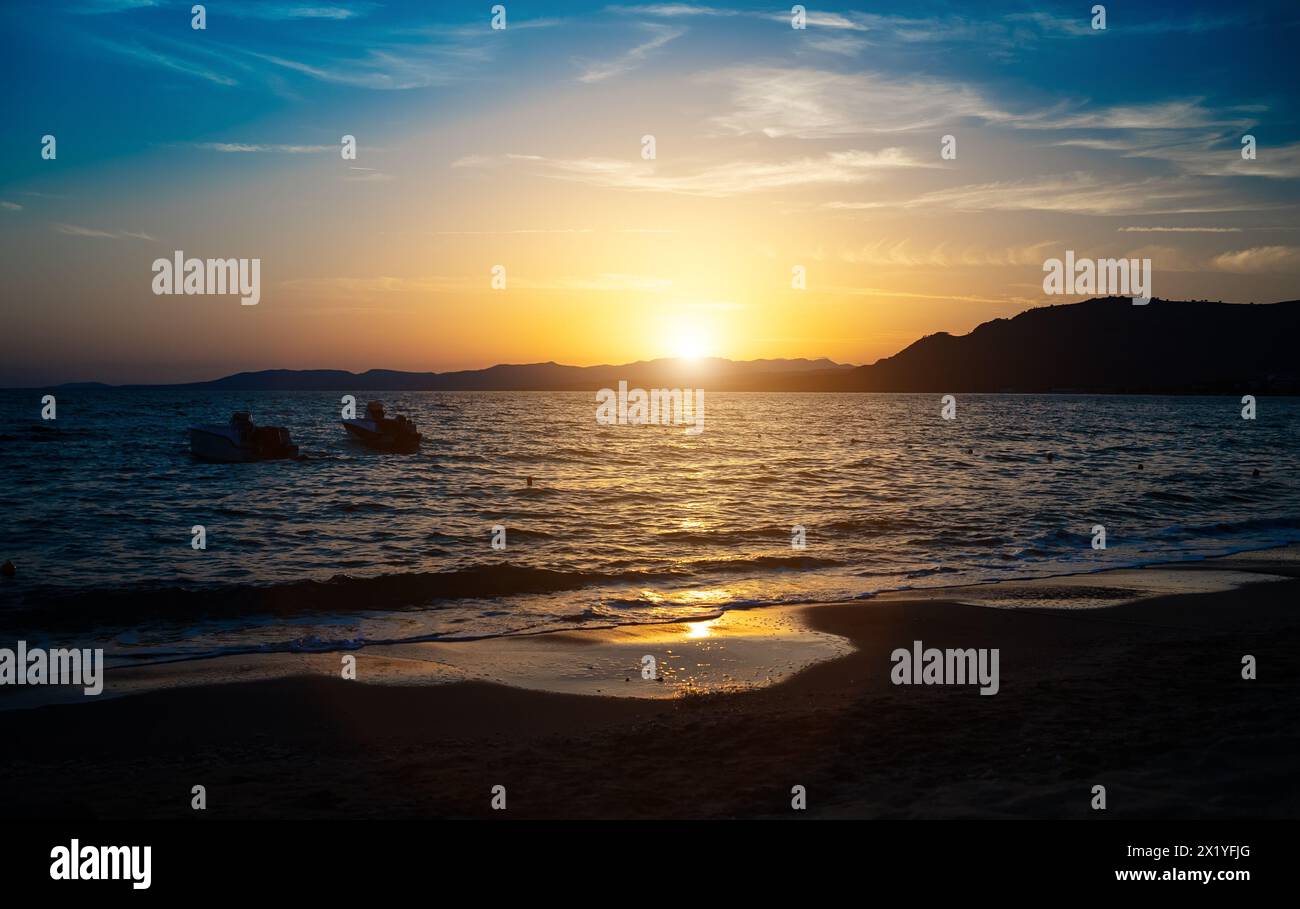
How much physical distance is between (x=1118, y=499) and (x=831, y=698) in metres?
27.1

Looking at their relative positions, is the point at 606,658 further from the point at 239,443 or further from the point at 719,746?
the point at 239,443

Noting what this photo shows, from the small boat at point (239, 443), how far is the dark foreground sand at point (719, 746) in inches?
1466

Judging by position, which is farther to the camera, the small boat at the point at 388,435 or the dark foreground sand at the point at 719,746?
the small boat at the point at 388,435

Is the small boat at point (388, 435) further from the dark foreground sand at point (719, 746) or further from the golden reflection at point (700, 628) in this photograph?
the dark foreground sand at point (719, 746)

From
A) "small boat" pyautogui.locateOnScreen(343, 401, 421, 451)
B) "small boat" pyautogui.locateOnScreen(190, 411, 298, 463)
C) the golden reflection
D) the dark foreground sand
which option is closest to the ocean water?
A: the golden reflection

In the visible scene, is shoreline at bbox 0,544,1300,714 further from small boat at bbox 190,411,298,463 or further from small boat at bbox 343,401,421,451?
small boat at bbox 343,401,421,451

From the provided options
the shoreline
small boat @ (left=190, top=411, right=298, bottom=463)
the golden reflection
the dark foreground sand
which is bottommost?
the golden reflection

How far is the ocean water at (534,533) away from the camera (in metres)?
15.5

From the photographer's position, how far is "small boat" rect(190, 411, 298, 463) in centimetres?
4456

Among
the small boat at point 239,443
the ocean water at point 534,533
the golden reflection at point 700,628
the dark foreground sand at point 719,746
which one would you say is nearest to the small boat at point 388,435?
the ocean water at point 534,533

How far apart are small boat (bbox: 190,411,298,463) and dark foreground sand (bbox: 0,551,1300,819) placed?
3723 cm

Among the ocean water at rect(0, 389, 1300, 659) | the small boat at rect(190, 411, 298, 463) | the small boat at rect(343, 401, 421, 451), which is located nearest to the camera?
the ocean water at rect(0, 389, 1300, 659)

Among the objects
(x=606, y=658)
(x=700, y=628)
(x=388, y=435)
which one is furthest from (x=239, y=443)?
(x=606, y=658)
